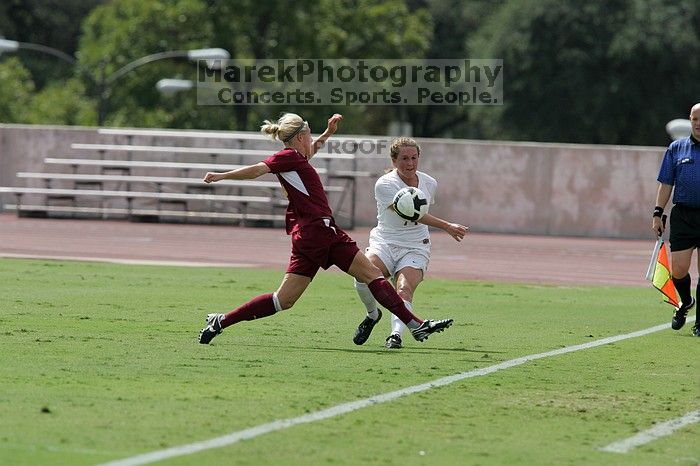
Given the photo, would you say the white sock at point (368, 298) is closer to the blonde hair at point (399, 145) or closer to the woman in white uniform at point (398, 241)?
the woman in white uniform at point (398, 241)

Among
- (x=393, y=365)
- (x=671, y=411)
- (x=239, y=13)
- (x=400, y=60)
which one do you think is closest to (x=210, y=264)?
(x=393, y=365)

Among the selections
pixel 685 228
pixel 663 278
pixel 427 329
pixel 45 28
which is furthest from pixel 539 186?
pixel 45 28

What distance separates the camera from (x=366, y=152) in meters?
32.5

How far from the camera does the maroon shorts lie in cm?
1049

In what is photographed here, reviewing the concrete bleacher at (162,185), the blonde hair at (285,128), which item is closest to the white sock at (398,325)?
the blonde hair at (285,128)

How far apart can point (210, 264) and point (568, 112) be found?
42241 millimetres

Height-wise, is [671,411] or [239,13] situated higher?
[239,13]

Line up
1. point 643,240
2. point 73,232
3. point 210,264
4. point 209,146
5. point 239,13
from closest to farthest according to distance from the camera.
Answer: point 210,264, point 73,232, point 643,240, point 209,146, point 239,13

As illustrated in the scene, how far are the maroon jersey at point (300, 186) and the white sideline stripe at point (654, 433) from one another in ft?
11.1

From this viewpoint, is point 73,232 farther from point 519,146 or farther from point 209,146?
point 519,146

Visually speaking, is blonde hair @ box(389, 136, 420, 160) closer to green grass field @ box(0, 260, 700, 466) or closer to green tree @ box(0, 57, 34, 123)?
green grass field @ box(0, 260, 700, 466)

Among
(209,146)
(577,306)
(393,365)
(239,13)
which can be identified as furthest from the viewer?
(239,13)

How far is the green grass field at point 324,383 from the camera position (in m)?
6.79

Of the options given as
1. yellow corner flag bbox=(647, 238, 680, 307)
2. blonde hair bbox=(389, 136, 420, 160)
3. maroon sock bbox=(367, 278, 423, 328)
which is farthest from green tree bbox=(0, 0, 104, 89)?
maroon sock bbox=(367, 278, 423, 328)
